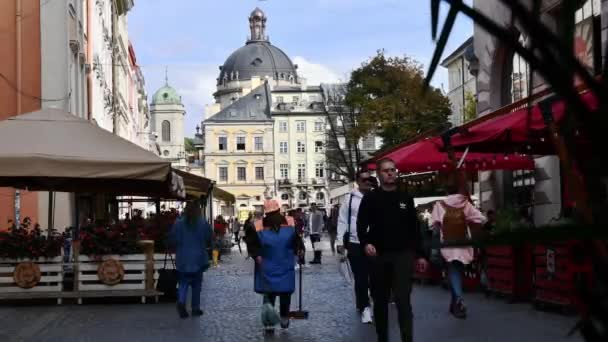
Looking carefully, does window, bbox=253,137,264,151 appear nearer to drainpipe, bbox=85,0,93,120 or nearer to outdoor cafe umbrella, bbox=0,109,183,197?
drainpipe, bbox=85,0,93,120

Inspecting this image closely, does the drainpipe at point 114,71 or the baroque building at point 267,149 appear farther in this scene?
the baroque building at point 267,149

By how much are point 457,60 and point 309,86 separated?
75.0 m

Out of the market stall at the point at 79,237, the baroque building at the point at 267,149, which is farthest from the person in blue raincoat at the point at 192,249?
the baroque building at the point at 267,149

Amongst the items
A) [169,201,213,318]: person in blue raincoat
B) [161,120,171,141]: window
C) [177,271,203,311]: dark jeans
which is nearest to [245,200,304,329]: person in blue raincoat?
[177,271,203,311]: dark jeans

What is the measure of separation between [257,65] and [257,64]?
540mm

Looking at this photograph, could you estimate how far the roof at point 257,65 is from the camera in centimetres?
17200

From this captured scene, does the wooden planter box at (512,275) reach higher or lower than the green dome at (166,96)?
lower

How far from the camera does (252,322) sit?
13.6 m

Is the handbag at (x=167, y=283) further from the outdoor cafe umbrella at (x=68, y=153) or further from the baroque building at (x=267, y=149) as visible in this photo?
the baroque building at (x=267, y=149)

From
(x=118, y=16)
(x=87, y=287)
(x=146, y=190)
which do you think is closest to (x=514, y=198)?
(x=146, y=190)

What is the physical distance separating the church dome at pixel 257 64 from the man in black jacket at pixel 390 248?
526ft

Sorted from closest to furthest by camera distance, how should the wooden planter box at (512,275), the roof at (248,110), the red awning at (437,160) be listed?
the wooden planter box at (512,275) < the red awning at (437,160) < the roof at (248,110)

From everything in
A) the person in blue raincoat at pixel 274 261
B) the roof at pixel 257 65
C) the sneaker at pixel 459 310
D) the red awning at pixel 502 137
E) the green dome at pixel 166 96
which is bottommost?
the sneaker at pixel 459 310

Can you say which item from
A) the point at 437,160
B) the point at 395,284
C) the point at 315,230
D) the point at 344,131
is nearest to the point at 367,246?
the point at 395,284
